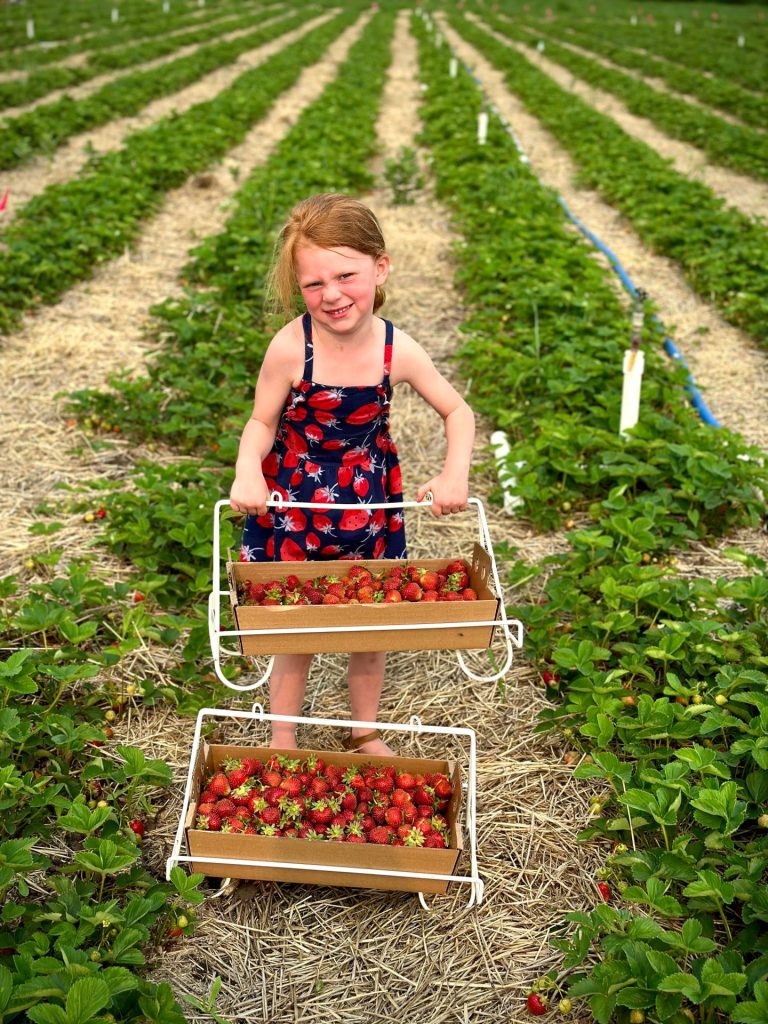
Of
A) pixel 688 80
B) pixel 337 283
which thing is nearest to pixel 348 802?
pixel 337 283

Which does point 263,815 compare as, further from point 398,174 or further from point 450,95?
point 450,95

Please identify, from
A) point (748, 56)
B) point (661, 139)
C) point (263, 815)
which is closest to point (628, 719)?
point (263, 815)

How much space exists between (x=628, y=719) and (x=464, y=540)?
171 centimetres

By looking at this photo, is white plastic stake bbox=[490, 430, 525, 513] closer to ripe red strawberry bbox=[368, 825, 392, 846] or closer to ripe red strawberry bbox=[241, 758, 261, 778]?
ripe red strawberry bbox=[241, 758, 261, 778]

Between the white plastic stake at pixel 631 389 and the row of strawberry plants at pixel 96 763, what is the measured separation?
202cm

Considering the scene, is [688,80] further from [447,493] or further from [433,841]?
[433,841]

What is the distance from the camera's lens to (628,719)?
2.84 m

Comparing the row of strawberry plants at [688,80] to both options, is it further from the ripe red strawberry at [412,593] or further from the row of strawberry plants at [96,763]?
the ripe red strawberry at [412,593]

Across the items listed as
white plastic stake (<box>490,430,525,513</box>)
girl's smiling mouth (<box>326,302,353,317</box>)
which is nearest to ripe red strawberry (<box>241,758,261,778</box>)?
girl's smiling mouth (<box>326,302,353,317</box>)

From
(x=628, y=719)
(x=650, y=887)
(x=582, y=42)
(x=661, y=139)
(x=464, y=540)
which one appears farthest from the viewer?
(x=582, y=42)

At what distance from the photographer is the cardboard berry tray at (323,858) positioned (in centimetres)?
234

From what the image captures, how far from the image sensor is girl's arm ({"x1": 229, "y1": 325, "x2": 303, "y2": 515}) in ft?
8.04

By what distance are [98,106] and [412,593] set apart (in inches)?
558

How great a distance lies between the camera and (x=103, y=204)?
341 inches
